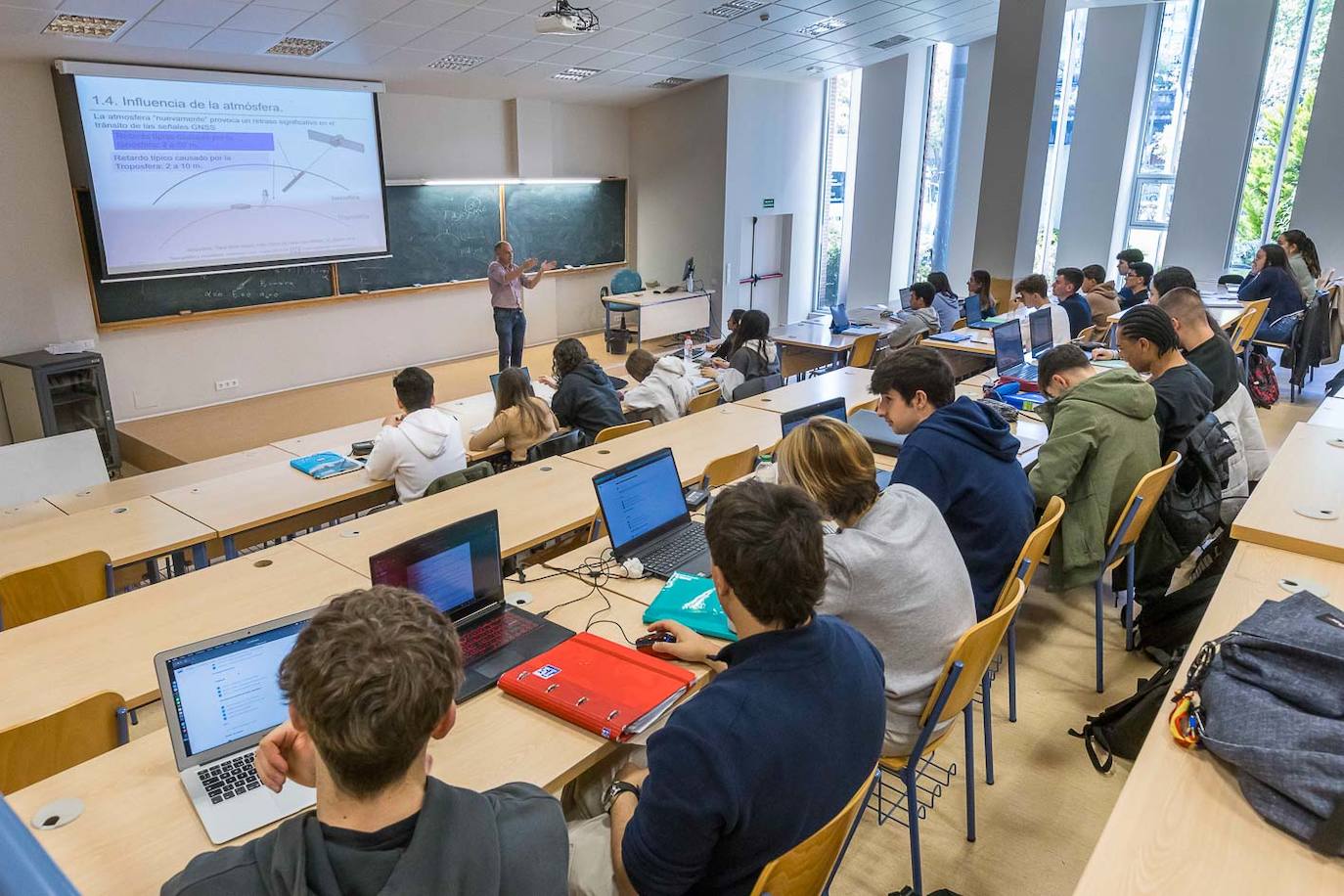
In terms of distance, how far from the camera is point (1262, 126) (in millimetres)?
9312

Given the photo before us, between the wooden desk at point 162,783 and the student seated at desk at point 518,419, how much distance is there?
2376mm

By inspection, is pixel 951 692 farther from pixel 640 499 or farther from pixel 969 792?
pixel 640 499

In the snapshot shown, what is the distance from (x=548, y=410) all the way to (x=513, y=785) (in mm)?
3134

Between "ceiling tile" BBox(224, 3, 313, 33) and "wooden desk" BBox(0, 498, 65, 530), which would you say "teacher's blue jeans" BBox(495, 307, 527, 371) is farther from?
"wooden desk" BBox(0, 498, 65, 530)

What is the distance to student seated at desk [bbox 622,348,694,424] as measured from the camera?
5.08 m

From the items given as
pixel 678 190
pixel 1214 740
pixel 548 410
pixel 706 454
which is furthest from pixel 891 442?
pixel 678 190

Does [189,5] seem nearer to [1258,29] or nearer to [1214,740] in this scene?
[1214,740]

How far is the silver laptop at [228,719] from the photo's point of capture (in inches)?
64.8

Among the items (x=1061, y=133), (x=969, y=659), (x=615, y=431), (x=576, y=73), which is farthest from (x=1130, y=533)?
(x=1061, y=133)

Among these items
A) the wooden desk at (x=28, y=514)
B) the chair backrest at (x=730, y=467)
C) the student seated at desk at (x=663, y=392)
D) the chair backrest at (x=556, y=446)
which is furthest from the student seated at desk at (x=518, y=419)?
the wooden desk at (x=28, y=514)

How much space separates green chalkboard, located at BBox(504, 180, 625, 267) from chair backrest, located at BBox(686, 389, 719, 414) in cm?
533

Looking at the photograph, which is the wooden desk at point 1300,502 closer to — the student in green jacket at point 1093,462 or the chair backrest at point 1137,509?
the chair backrest at point 1137,509

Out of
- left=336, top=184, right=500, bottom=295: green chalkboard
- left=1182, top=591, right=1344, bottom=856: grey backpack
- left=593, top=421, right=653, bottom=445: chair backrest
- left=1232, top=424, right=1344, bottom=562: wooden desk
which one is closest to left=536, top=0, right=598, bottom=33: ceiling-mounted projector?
left=593, top=421, right=653, bottom=445: chair backrest

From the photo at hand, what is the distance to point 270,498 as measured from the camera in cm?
369
